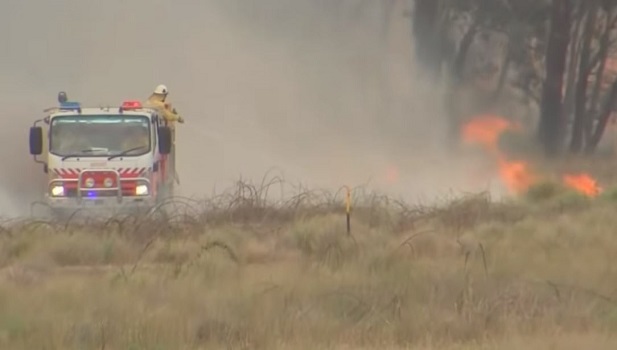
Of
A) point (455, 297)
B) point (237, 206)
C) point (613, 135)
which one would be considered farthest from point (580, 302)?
point (613, 135)

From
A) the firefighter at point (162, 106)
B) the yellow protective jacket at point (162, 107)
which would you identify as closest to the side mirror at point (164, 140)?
the yellow protective jacket at point (162, 107)

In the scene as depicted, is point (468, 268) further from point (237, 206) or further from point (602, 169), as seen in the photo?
point (602, 169)

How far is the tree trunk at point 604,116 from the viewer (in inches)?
1527

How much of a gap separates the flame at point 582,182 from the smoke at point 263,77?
305cm

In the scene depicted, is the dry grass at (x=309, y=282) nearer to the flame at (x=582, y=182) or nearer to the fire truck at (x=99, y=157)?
the fire truck at (x=99, y=157)

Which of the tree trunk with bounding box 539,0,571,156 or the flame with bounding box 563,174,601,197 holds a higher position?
the tree trunk with bounding box 539,0,571,156

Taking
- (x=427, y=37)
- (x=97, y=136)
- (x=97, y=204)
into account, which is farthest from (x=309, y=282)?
(x=427, y=37)

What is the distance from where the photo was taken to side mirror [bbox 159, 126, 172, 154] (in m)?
19.7

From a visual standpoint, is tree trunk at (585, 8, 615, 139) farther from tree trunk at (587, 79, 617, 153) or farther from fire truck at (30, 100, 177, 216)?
fire truck at (30, 100, 177, 216)

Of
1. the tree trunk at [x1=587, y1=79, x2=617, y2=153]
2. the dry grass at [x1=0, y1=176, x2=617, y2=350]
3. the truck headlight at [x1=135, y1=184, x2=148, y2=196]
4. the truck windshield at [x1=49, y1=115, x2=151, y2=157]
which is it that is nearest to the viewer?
the dry grass at [x1=0, y1=176, x2=617, y2=350]

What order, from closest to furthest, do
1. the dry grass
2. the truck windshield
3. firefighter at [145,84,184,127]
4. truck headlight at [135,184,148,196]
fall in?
the dry grass < truck headlight at [135,184,148,196] < the truck windshield < firefighter at [145,84,184,127]

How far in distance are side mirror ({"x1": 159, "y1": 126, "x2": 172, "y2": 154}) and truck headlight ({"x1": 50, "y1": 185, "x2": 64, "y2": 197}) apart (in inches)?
66.9

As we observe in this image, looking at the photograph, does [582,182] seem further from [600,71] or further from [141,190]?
[141,190]

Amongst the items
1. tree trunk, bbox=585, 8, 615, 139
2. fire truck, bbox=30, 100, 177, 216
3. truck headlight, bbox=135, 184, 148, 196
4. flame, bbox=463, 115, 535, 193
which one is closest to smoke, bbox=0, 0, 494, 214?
flame, bbox=463, 115, 535, 193
